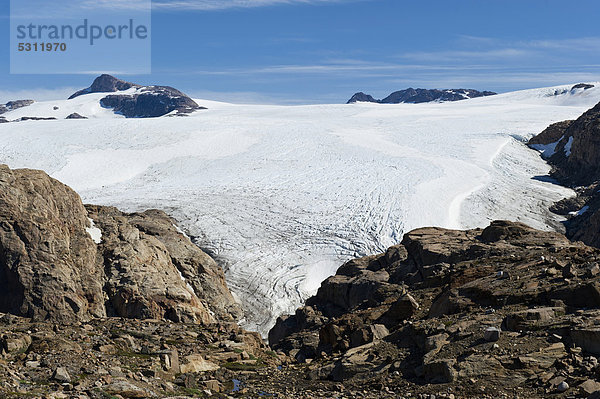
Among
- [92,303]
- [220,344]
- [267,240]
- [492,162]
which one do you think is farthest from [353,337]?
[492,162]

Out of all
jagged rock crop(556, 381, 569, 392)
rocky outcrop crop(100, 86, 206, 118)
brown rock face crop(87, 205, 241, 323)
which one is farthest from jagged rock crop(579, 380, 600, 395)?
rocky outcrop crop(100, 86, 206, 118)

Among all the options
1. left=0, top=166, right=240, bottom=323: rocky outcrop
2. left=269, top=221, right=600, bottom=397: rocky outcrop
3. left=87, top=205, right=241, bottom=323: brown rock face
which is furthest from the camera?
left=87, top=205, right=241, bottom=323: brown rock face

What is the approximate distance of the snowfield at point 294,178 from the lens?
3500cm

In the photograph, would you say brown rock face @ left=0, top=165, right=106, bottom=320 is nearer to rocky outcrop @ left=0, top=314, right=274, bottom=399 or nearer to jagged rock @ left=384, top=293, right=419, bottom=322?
rocky outcrop @ left=0, top=314, right=274, bottom=399

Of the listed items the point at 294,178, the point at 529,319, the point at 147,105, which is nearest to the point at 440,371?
the point at 529,319

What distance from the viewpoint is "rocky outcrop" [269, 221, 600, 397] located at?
462 inches

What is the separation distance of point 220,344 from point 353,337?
11.7 feet

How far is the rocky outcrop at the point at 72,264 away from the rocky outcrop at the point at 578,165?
81.4 feet

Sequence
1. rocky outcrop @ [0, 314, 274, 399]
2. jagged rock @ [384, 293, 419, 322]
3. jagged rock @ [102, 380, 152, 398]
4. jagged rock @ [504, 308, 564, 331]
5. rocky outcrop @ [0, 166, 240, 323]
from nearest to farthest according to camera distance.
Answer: jagged rock @ [102, 380, 152, 398], rocky outcrop @ [0, 314, 274, 399], jagged rock @ [504, 308, 564, 331], jagged rock @ [384, 293, 419, 322], rocky outcrop @ [0, 166, 240, 323]

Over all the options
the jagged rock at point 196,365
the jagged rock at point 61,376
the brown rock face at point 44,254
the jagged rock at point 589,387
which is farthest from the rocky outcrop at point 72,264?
the jagged rock at point 589,387

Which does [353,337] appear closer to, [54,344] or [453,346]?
[453,346]

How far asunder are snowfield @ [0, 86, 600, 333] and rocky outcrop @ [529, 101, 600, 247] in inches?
62.8

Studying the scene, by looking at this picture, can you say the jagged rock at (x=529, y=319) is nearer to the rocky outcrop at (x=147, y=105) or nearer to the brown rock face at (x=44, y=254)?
the brown rock face at (x=44, y=254)

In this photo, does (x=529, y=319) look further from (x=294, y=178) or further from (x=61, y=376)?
(x=294, y=178)
